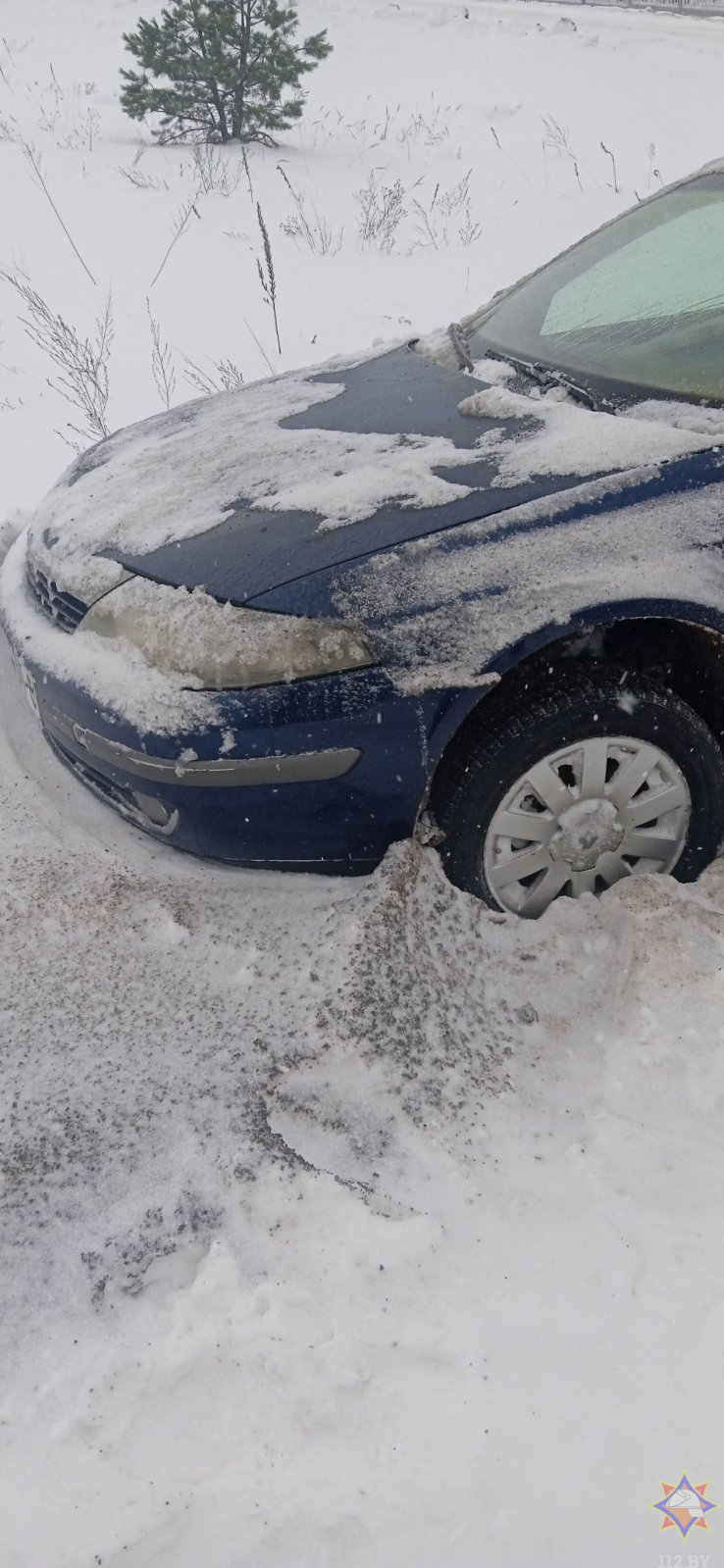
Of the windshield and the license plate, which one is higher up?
the windshield

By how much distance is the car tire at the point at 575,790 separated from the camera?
1810 millimetres

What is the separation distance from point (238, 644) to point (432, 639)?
38cm

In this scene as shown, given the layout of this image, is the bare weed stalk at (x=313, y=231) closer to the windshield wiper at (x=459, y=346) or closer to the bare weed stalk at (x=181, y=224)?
the bare weed stalk at (x=181, y=224)

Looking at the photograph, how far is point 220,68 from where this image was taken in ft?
29.4

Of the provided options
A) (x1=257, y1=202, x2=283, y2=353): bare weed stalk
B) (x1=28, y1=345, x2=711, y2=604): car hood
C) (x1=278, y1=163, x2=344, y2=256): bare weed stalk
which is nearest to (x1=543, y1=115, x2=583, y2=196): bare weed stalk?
(x1=278, y1=163, x2=344, y2=256): bare weed stalk

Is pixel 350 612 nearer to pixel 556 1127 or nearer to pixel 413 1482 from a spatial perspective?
pixel 556 1127

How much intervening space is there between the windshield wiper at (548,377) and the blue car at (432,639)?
0.05ft

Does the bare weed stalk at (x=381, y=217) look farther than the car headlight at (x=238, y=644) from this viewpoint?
Yes

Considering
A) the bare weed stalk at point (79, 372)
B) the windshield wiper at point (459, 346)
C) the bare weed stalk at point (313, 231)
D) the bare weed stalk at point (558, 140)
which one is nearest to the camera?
the windshield wiper at point (459, 346)

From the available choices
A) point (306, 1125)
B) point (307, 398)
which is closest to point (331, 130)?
point (307, 398)

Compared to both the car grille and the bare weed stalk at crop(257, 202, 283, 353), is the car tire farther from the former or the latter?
the bare weed stalk at crop(257, 202, 283, 353)

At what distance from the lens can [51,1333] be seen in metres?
1.36

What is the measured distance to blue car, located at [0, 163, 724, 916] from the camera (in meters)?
1.71

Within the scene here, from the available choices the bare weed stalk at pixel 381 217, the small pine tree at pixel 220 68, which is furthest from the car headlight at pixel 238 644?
the small pine tree at pixel 220 68
